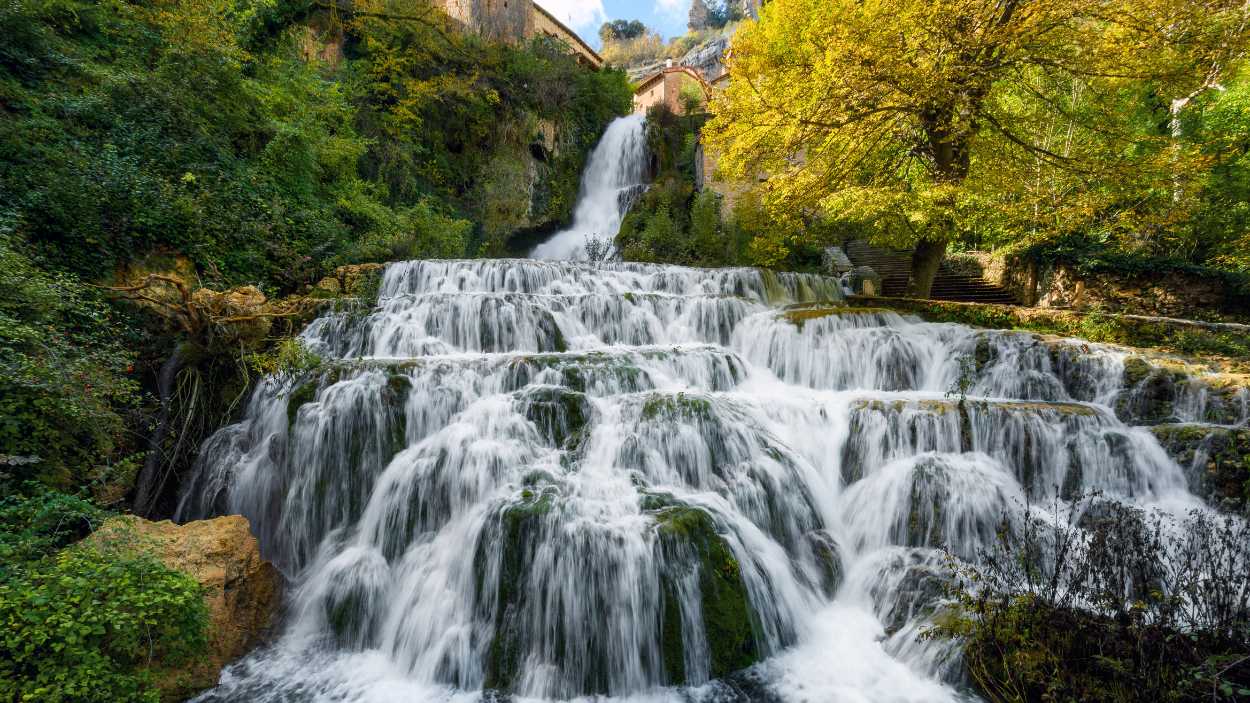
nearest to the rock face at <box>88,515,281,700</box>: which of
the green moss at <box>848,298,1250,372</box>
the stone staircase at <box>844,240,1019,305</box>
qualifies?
the green moss at <box>848,298,1250,372</box>

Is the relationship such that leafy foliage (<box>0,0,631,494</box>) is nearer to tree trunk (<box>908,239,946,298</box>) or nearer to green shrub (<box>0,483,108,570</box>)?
green shrub (<box>0,483,108,570</box>)

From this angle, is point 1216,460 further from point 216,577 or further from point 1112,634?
point 216,577

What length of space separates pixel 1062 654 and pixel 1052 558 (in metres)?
1.99

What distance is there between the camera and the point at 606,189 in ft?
73.5

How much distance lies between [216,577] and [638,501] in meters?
3.74

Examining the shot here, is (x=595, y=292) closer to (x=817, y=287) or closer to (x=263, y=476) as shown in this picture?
(x=817, y=287)

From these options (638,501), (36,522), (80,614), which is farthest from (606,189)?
(80,614)

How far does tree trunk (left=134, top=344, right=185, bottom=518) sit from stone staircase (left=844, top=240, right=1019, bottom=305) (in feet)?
45.8

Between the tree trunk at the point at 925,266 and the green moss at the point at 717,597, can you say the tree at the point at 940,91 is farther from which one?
the green moss at the point at 717,597

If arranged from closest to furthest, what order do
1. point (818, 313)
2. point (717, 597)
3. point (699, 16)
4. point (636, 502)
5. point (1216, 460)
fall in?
point (717, 597) < point (636, 502) < point (1216, 460) < point (818, 313) < point (699, 16)

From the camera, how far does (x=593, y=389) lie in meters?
7.04

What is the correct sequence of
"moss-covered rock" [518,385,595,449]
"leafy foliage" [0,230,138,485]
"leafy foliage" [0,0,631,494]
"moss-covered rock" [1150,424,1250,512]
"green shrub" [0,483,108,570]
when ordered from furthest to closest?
1. "moss-covered rock" [518,385,595,449]
2. "moss-covered rock" [1150,424,1250,512]
3. "leafy foliage" [0,0,631,494]
4. "leafy foliage" [0,230,138,485]
5. "green shrub" [0,483,108,570]

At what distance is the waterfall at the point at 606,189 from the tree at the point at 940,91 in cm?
945

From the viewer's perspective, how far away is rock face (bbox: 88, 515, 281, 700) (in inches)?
153
